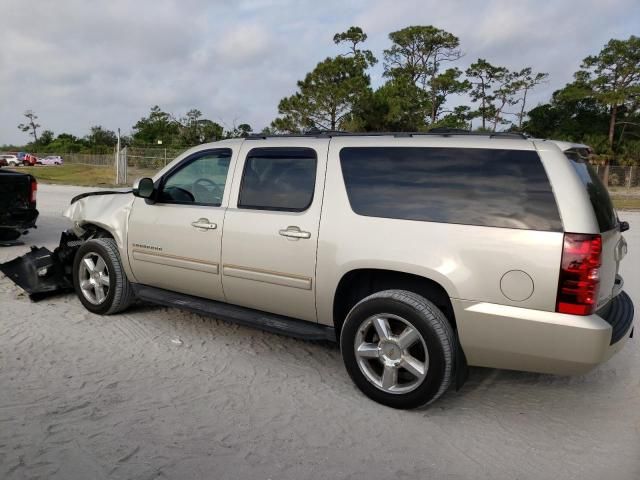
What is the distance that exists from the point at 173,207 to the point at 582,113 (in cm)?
4859

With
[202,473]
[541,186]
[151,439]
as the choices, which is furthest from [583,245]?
[151,439]

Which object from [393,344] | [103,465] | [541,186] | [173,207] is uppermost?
[541,186]

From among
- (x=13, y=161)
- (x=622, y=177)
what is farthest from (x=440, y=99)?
(x=13, y=161)

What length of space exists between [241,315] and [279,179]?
112 centimetres

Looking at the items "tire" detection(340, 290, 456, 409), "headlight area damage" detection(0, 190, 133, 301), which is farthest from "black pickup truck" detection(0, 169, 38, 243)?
"tire" detection(340, 290, 456, 409)

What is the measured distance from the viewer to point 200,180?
482 cm

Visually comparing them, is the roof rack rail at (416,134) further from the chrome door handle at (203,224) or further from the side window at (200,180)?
the chrome door handle at (203,224)

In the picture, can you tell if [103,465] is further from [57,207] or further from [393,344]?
[57,207]

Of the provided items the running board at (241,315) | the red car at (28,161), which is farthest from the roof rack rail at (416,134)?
the red car at (28,161)

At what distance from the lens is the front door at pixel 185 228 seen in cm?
446

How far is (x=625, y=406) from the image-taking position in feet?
12.3

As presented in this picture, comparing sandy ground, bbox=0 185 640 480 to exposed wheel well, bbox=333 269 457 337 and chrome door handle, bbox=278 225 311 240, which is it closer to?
exposed wheel well, bbox=333 269 457 337

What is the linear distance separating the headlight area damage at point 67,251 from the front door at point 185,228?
1.36 feet

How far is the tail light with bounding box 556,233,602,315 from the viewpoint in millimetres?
3053
